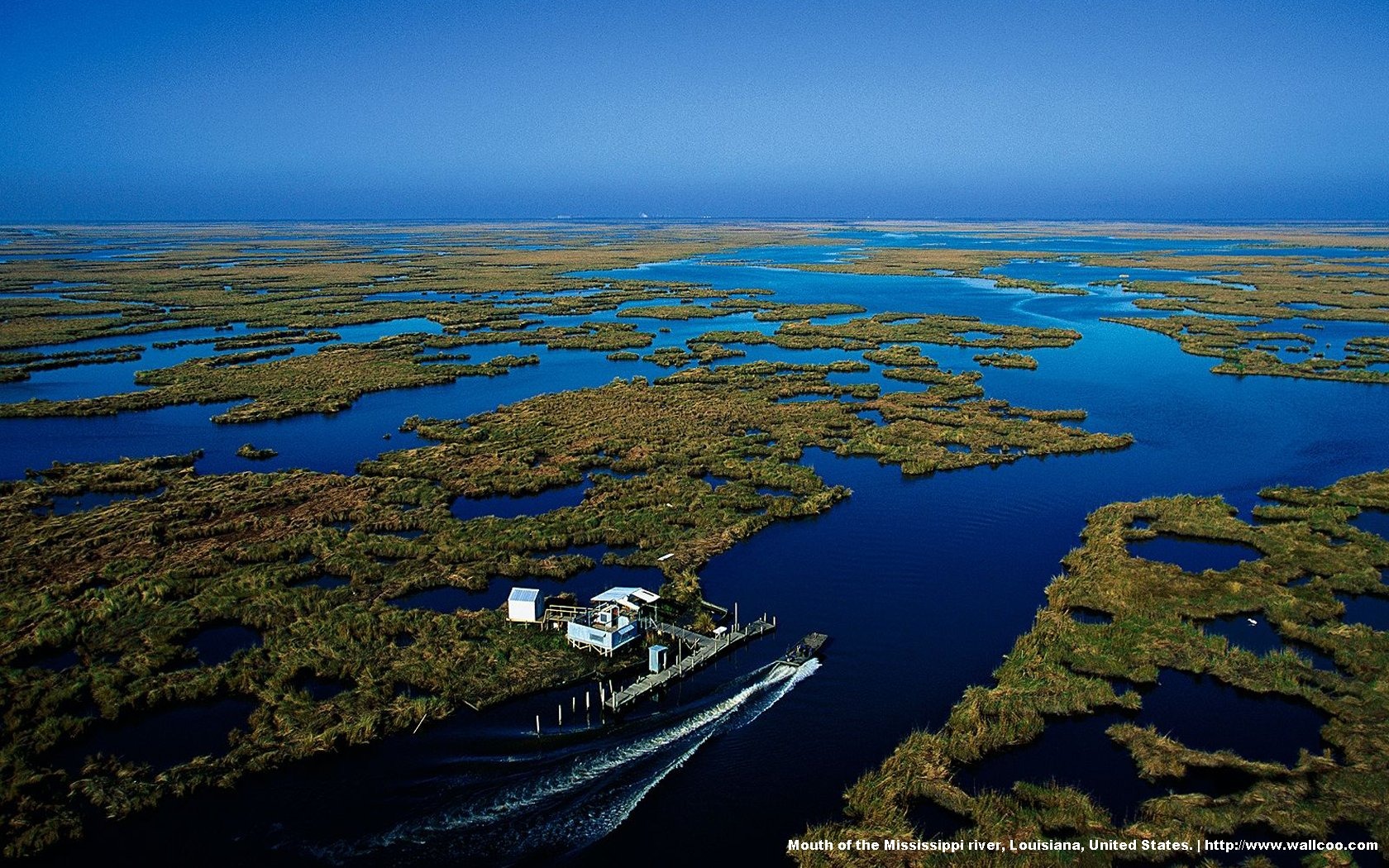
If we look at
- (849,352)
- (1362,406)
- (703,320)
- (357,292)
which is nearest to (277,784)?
(849,352)

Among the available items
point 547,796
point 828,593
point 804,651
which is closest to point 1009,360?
point 828,593

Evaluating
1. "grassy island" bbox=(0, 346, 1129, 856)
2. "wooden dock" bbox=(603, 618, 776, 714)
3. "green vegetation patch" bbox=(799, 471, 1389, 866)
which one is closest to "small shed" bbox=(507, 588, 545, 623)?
"grassy island" bbox=(0, 346, 1129, 856)

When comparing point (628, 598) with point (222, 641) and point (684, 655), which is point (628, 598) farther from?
point (222, 641)

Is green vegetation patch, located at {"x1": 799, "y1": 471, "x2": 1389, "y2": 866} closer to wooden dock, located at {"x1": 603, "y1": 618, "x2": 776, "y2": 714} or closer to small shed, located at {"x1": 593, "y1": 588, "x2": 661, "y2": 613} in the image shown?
wooden dock, located at {"x1": 603, "y1": 618, "x2": 776, "y2": 714}

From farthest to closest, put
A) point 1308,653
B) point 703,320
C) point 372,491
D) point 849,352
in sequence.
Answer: point 703,320
point 849,352
point 372,491
point 1308,653

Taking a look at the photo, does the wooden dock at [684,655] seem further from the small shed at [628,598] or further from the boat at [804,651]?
the boat at [804,651]

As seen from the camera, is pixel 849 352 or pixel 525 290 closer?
pixel 849 352

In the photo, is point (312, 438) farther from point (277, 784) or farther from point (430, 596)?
point (277, 784)
